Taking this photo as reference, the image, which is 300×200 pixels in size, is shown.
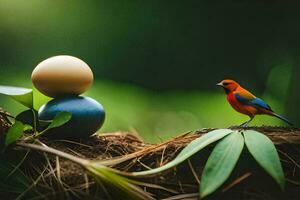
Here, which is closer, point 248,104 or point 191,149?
point 191,149

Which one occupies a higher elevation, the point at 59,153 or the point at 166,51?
the point at 166,51

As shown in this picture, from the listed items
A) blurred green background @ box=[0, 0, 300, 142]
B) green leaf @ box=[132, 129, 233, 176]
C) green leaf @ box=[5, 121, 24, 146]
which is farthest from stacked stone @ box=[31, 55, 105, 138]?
blurred green background @ box=[0, 0, 300, 142]

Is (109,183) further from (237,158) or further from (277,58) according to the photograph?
(277,58)

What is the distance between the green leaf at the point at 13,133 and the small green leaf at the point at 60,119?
0.18ft

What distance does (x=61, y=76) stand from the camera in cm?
79

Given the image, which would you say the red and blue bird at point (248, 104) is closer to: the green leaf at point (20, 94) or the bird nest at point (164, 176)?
the bird nest at point (164, 176)

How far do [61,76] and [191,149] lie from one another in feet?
0.94

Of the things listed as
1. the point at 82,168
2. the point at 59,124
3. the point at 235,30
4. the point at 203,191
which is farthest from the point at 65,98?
the point at 235,30

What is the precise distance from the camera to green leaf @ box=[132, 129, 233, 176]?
621 millimetres

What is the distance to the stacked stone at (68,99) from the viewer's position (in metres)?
0.78

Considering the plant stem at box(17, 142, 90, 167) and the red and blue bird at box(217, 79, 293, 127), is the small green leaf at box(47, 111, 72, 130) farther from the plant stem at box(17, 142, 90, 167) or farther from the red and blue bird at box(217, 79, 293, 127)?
the red and blue bird at box(217, 79, 293, 127)

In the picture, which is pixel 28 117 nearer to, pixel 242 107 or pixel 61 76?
pixel 61 76

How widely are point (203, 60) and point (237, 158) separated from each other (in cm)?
64

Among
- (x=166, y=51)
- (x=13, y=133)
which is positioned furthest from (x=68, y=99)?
(x=166, y=51)
